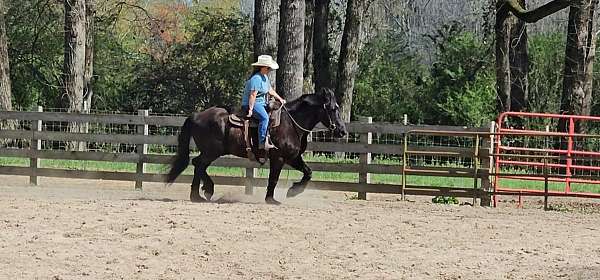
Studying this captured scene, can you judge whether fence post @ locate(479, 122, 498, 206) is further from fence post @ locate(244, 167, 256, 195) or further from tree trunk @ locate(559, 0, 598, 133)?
tree trunk @ locate(559, 0, 598, 133)

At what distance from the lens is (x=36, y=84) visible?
3494 cm

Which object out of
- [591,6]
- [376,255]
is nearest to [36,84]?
[591,6]

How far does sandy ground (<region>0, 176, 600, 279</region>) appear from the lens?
902 centimetres

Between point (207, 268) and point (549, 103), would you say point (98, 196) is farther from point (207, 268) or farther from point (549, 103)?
point (549, 103)

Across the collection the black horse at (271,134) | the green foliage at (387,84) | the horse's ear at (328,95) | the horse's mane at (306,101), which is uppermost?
the green foliage at (387,84)

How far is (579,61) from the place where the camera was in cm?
2398

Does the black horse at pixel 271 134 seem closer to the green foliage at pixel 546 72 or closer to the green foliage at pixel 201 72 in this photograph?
the green foliage at pixel 546 72

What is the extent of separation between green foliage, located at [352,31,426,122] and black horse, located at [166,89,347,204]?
21.4 meters

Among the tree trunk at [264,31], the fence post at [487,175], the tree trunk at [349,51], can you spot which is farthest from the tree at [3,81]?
the fence post at [487,175]

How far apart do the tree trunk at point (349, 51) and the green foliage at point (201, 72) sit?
707cm

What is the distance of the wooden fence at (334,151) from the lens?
1591 cm

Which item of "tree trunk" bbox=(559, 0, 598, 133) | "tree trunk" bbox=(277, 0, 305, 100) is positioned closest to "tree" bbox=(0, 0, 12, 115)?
"tree trunk" bbox=(277, 0, 305, 100)

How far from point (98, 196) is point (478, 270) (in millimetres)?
7756

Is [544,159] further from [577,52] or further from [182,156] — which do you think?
[577,52]
